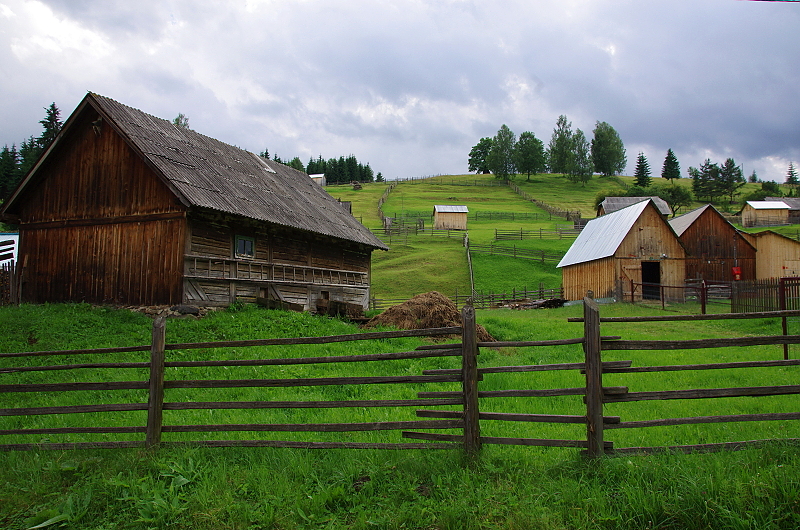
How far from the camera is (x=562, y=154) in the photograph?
116m

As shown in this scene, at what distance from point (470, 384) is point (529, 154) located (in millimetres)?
115778

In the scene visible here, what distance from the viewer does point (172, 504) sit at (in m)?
5.06

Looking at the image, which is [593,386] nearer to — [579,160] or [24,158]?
[24,158]

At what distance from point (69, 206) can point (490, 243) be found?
3942 cm

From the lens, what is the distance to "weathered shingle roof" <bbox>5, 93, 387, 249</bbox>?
54.7ft

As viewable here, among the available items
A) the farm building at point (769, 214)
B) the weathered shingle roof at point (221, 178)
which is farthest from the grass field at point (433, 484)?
the farm building at point (769, 214)

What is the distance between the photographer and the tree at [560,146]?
116 m

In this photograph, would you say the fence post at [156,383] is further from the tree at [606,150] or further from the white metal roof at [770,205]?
the tree at [606,150]

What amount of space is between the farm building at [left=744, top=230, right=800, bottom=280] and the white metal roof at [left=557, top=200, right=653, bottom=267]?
9345 millimetres

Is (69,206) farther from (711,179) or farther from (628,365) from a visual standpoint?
(711,179)

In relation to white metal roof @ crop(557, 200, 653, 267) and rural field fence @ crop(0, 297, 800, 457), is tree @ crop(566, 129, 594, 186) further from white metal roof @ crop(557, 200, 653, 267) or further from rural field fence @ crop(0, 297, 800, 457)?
rural field fence @ crop(0, 297, 800, 457)

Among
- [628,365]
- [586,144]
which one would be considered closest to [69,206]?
[628,365]

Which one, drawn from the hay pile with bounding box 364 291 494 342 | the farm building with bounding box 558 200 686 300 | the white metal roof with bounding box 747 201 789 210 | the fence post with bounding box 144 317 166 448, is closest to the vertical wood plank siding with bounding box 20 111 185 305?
the hay pile with bounding box 364 291 494 342

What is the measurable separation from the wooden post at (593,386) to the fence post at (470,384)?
1077mm
